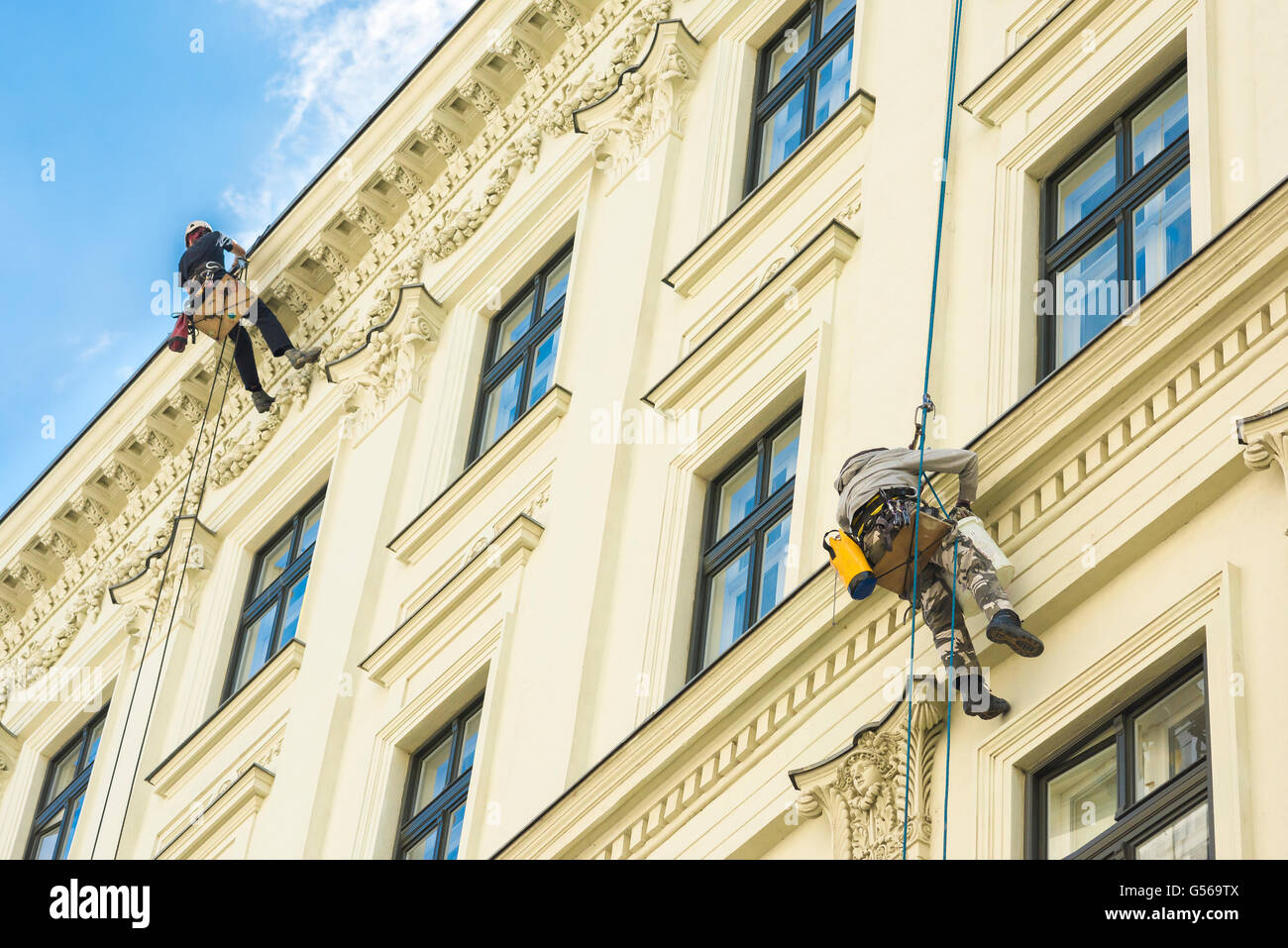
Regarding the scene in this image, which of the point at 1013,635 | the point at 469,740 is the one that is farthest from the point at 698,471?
the point at 1013,635

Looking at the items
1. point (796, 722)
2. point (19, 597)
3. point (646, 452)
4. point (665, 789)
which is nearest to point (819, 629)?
point (796, 722)

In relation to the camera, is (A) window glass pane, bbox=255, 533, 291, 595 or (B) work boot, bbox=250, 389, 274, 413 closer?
(A) window glass pane, bbox=255, 533, 291, 595

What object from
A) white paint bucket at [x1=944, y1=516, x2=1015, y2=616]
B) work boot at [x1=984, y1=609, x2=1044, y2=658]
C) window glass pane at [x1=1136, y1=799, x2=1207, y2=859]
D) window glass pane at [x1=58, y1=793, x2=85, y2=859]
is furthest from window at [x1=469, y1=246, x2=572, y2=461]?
window glass pane at [x1=1136, y1=799, x2=1207, y2=859]

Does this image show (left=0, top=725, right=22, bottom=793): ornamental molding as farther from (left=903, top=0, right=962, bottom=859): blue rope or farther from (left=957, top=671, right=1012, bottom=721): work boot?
(left=957, top=671, right=1012, bottom=721): work boot

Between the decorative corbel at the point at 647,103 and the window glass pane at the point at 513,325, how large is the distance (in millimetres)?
1211

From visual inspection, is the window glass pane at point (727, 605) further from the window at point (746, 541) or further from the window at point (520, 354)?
the window at point (520, 354)

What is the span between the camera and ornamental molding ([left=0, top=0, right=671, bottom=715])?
19.0m

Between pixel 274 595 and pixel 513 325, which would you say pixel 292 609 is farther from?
pixel 513 325

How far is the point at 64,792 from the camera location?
20.1m

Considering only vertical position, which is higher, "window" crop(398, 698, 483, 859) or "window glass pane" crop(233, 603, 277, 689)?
"window glass pane" crop(233, 603, 277, 689)

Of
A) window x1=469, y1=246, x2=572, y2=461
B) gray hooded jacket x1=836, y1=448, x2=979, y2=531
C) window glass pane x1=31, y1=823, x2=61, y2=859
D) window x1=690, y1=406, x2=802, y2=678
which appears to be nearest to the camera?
gray hooded jacket x1=836, y1=448, x2=979, y2=531

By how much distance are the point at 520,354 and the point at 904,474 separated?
23.1 ft
